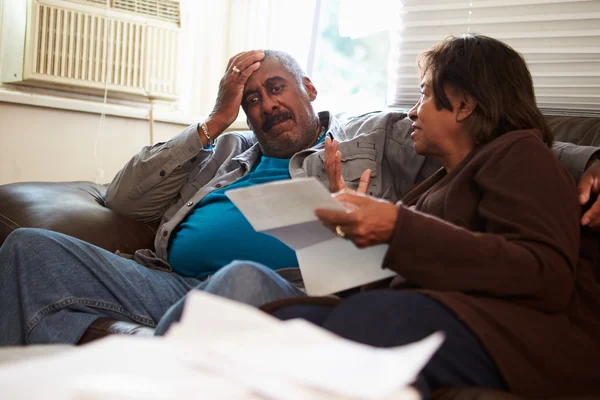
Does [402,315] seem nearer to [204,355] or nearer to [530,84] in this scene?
[204,355]

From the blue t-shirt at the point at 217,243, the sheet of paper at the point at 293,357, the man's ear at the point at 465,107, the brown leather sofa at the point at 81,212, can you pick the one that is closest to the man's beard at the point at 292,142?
the blue t-shirt at the point at 217,243

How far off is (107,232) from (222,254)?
0.38m

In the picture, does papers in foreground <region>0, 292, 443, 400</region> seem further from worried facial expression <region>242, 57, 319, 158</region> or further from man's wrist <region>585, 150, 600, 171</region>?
worried facial expression <region>242, 57, 319, 158</region>

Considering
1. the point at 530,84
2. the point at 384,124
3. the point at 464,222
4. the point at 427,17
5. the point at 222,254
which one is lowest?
the point at 222,254

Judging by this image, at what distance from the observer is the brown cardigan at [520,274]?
1.04 meters

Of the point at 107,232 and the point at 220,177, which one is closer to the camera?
the point at 107,232

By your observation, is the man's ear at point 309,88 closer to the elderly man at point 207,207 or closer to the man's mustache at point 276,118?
the elderly man at point 207,207

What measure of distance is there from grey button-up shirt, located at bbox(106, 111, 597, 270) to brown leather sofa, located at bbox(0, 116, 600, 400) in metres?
0.06

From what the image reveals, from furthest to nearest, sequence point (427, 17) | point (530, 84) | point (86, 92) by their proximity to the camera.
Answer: point (86, 92), point (427, 17), point (530, 84)

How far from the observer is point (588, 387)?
1087 millimetres

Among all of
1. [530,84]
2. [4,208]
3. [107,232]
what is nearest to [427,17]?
[530,84]

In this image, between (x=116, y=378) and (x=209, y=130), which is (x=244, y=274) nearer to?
(x=116, y=378)

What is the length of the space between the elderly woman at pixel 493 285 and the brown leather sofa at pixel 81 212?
0.67 meters

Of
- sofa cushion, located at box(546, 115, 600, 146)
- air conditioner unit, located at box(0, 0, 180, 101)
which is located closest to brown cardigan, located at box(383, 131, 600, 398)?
sofa cushion, located at box(546, 115, 600, 146)
